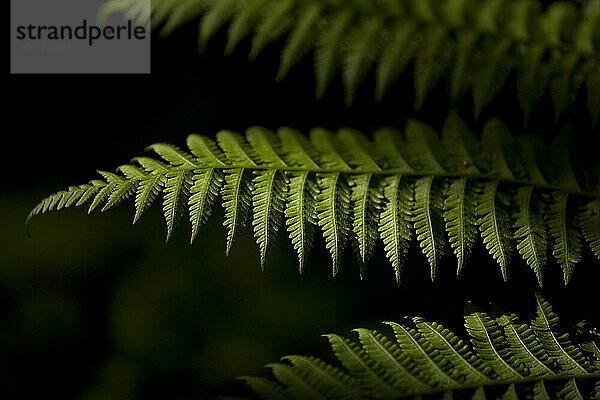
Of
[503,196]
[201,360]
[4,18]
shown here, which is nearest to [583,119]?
[503,196]

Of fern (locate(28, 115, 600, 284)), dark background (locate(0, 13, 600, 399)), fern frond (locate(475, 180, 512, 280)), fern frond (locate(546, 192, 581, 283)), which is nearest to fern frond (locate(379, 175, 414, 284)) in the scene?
fern (locate(28, 115, 600, 284))

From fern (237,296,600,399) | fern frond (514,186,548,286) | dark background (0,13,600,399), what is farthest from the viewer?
dark background (0,13,600,399)

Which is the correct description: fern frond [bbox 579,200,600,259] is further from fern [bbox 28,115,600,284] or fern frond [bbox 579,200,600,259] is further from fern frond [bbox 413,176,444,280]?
fern frond [bbox 413,176,444,280]

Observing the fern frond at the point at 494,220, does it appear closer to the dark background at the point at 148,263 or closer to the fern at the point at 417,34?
the fern at the point at 417,34

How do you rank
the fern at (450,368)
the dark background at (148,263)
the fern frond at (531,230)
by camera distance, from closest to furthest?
the fern at (450,368) < the fern frond at (531,230) < the dark background at (148,263)

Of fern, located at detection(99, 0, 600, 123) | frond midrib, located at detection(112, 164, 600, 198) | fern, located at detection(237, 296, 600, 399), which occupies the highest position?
fern, located at detection(99, 0, 600, 123)

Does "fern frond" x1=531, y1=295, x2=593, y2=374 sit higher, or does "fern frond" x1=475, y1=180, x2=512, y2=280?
"fern frond" x1=475, y1=180, x2=512, y2=280

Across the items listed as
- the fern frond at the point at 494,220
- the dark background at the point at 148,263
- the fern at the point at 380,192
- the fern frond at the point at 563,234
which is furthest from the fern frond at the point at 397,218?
the dark background at the point at 148,263
